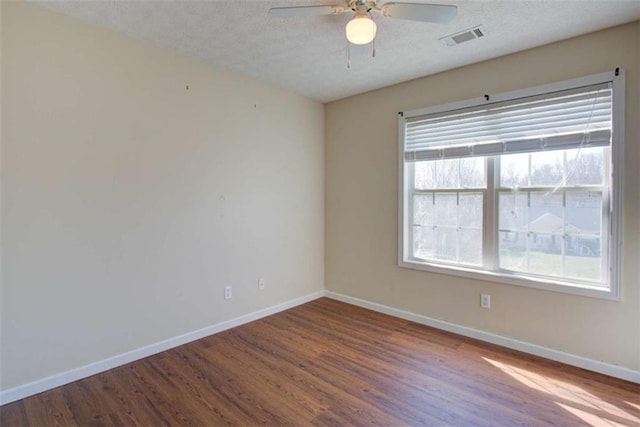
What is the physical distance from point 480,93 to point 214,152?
8.31ft

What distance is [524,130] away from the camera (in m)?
2.79

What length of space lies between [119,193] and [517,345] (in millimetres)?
3509

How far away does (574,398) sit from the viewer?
2.17 m

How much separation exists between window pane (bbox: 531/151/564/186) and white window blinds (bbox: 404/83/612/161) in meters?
0.07

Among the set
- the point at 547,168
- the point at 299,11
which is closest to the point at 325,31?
the point at 299,11

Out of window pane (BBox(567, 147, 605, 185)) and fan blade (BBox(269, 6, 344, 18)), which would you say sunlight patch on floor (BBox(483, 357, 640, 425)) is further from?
fan blade (BBox(269, 6, 344, 18))

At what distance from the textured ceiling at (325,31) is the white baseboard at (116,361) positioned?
250cm

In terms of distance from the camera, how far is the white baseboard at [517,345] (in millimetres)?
2410

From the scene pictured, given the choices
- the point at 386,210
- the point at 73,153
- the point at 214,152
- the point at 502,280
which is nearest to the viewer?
the point at 73,153

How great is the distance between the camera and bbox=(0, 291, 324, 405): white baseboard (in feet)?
7.08

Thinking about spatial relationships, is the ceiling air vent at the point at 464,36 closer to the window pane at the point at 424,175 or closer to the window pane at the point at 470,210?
the window pane at the point at 424,175

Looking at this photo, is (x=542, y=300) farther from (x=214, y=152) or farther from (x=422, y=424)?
(x=214, y=152)

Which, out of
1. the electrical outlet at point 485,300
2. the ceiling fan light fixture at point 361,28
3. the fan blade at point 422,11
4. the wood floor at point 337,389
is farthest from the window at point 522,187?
the ceiling fan light fixture at point 361,28

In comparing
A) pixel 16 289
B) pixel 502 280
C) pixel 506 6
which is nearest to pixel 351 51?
pixel 506 6
